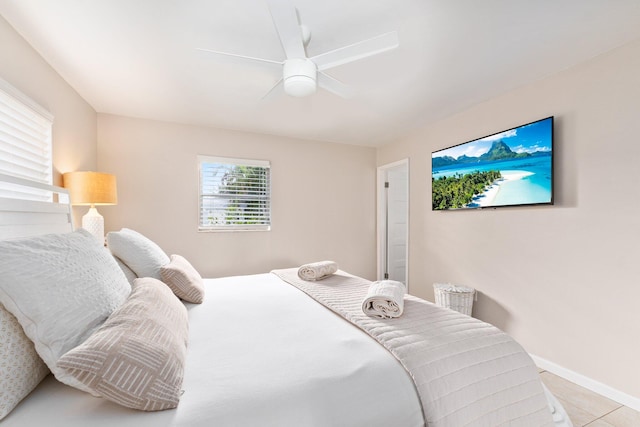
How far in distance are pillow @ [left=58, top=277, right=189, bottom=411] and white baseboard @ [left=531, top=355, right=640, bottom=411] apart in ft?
9.21

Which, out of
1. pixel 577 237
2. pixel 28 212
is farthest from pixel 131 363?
pixel 577 237

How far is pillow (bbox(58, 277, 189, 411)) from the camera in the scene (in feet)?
2.64

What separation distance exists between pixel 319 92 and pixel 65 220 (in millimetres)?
2317

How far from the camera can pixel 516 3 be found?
166cm

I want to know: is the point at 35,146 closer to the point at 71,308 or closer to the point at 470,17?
the point at 71,308

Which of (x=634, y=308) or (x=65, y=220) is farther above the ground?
(x=65, y=220)

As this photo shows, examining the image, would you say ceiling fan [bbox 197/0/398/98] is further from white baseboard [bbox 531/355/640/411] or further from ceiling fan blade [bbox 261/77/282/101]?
white baseboard [bbox 531/355/640/411]

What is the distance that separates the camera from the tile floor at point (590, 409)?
1851 millimetres

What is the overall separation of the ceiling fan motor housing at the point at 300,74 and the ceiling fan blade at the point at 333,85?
5.5 inches

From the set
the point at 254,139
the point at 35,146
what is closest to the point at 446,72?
the point at 254,139

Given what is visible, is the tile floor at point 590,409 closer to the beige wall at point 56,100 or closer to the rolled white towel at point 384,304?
the rolled white towel at point 384,304

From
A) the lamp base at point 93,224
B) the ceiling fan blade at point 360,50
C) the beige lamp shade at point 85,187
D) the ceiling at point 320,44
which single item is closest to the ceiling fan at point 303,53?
the ceiling fan blade at point 360,50

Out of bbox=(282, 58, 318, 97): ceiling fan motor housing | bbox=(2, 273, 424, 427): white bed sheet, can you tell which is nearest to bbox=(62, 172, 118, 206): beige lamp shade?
bbox=(2, 273, 424, 427): white bed sheet

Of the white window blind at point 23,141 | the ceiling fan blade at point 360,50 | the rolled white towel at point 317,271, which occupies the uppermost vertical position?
the ceiling fan blade at point 360,50
